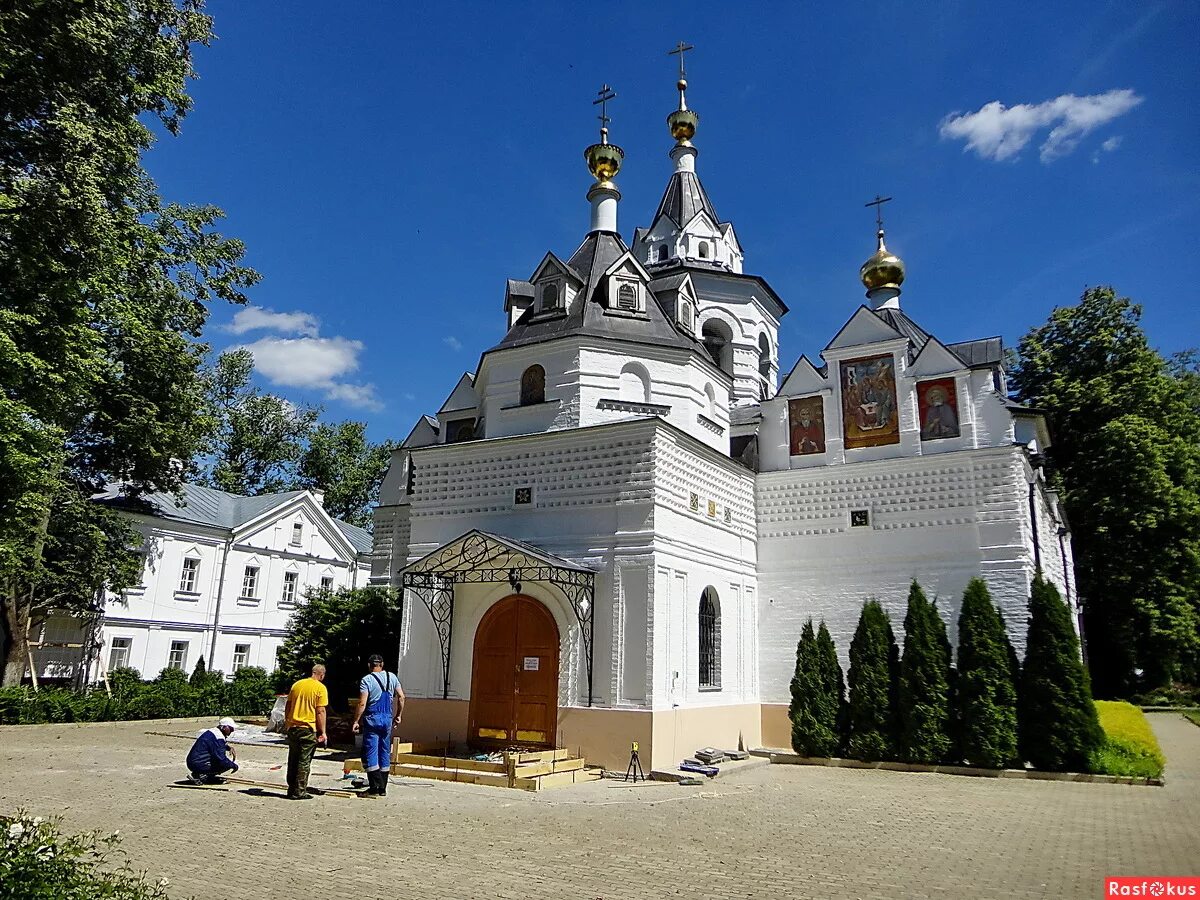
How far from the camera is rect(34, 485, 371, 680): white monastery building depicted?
2855cm

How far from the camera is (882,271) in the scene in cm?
2355

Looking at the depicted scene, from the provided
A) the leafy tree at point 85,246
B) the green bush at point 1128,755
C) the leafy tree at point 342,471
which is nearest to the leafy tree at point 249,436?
the leafy tree at point 342,471

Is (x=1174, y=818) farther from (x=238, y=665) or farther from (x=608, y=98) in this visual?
(x=238, y=665)

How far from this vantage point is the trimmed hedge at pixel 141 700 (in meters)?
20.9

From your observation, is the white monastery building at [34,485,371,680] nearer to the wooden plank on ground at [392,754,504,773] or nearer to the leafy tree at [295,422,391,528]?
the leafy tree at [295,422,391,528]

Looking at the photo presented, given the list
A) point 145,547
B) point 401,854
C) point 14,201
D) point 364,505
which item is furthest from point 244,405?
point 401,854

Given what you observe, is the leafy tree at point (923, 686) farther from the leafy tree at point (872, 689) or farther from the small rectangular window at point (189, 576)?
the small rectangular window at point (189, 576)

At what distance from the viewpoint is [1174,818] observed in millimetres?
10234

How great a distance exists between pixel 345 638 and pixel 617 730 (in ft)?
28.0

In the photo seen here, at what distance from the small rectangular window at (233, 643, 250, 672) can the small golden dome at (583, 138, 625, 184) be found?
23.0 metres

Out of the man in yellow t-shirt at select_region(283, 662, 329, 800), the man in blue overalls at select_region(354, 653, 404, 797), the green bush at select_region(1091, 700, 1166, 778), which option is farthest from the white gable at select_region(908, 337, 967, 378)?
the man in yellow t-shirt at select_region(283, 662, 329, 800)

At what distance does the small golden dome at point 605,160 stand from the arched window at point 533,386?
236 inches

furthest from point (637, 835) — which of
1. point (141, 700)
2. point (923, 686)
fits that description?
point (141, 700)

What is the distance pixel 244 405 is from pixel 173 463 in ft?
67.6
